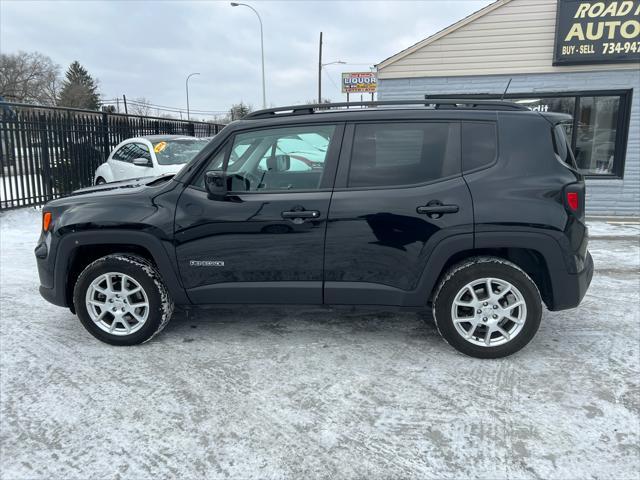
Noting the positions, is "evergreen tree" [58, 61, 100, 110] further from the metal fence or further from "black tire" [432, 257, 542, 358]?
"black tire" [432, 257, 542, 358]

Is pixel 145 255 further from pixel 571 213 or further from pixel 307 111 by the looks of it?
pixel 571 213

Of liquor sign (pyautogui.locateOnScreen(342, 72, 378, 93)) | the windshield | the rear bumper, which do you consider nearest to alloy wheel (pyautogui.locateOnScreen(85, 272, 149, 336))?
the rear bumper

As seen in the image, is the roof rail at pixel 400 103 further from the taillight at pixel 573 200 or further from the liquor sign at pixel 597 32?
the liquor sign at pixel 597 32

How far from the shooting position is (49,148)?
9906mm

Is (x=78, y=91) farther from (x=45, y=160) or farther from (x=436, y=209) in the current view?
(x=436, y=209)

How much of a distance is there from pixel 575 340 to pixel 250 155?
9.68 ft

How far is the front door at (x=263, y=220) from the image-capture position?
346 centimetres

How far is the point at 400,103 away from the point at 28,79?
7367cm

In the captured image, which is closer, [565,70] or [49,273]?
[49,273]

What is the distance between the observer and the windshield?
28.6 ft

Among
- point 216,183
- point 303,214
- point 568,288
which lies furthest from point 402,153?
point 568,288

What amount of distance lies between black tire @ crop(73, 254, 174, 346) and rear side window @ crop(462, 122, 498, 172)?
95.9 inches

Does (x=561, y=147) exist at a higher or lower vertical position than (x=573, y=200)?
higher

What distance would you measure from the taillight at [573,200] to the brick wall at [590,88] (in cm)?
708
